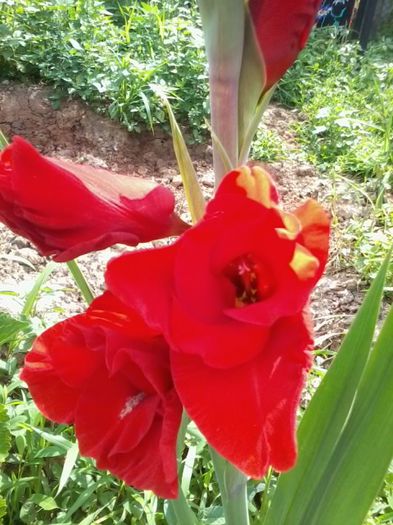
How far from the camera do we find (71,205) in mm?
436

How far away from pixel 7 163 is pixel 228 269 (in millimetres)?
165

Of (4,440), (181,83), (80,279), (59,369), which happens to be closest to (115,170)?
(181,83)

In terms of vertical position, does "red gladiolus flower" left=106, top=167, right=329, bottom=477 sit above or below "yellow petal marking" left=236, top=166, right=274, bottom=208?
below

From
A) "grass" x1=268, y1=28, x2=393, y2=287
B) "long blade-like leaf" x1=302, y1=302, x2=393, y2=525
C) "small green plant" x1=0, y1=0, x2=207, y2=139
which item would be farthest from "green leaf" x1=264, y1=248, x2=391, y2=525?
"small green plant" x1=0, y1=0, x2=207, y2=139

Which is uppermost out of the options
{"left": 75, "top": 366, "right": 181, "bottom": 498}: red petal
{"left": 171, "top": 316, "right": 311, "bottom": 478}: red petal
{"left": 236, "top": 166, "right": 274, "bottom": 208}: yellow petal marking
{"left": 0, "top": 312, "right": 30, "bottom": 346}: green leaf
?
{"left": 236, "top": 166, "right": 274, "bottom": 208}: yellow petal marking

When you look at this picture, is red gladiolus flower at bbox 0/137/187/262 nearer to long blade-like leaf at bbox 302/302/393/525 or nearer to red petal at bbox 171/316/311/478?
red petal at bbox 171/316/311/478

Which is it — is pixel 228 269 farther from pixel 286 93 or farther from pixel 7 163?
pixel 286 93

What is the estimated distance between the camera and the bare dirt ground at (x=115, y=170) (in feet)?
5.53

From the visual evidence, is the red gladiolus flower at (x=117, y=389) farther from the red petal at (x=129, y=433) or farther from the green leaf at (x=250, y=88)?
the green leaf at (x=250, y=88)

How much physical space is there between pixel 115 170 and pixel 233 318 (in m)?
1.88

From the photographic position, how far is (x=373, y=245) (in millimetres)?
1916

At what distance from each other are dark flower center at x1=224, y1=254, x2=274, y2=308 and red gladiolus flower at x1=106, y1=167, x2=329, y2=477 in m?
0.01

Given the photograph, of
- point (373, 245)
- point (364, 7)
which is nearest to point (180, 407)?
point (373, 245)

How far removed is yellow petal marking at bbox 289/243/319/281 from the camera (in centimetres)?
37
